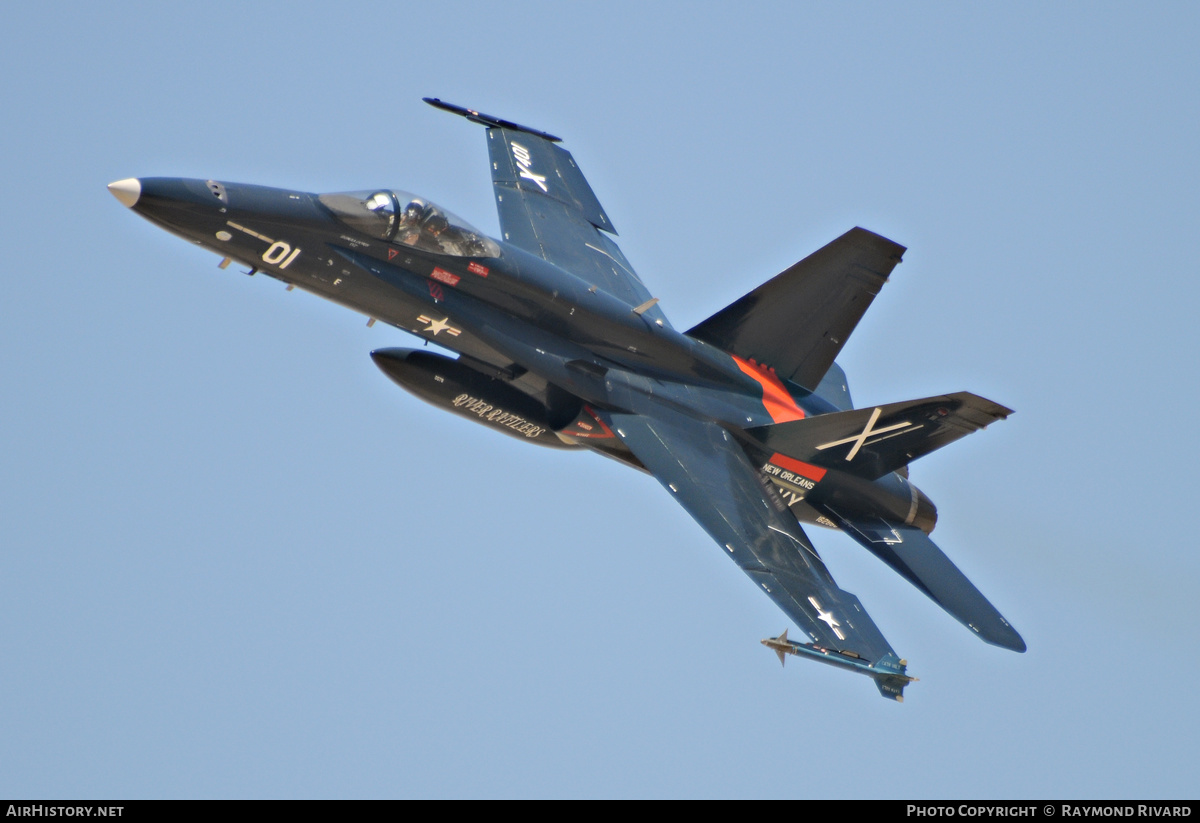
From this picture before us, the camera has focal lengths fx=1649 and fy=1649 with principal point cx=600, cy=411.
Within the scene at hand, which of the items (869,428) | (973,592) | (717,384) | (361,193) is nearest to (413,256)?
(361,193)

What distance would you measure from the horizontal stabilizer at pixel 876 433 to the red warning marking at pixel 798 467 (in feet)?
0.25

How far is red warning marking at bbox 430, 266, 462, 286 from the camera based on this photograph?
977 inches

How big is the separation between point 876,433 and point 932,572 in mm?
2568

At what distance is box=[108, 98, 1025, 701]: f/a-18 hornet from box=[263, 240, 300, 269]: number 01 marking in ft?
0.07

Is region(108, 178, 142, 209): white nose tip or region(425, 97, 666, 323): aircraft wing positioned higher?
region(425, 97, 666, 323): aircraft wing

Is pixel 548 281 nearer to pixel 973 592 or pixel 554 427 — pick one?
pixel 554 427

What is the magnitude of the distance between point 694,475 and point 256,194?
25.8 feet

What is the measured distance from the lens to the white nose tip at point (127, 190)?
2247cm

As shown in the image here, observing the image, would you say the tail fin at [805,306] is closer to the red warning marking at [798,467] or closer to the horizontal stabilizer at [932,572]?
the red warning marking at [798,467]

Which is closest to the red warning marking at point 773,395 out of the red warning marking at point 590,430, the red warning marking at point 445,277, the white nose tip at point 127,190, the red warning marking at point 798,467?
the red warning marking at point 798,467

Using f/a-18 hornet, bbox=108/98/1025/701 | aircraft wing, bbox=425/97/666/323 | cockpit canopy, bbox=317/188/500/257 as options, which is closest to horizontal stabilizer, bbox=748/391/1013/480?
f/a-18 hornet, bbox=108/98/1025/701

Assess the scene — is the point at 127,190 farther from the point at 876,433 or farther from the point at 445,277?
the point at 876,433

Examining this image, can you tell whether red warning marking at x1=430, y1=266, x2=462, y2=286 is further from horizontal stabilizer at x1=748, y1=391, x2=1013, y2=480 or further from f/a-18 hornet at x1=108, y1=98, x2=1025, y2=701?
horizontal stabilizer at x1=748, y1=391, x2=1013, y2=480

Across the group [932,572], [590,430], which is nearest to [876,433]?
[932,572]
